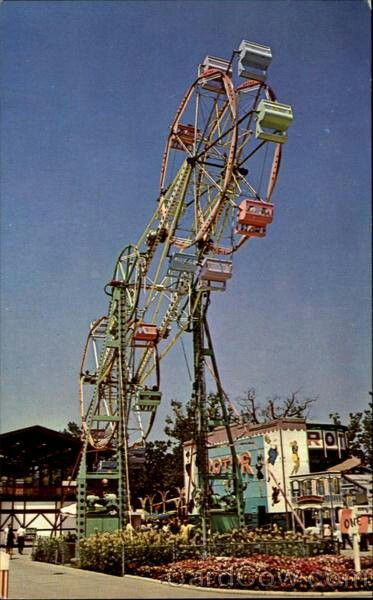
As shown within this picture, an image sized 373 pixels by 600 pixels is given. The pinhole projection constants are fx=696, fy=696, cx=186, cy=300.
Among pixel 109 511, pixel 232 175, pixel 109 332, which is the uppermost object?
pixel 232 175

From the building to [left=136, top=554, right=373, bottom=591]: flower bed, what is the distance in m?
Answer: 6.98

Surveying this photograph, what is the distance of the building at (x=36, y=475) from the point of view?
20.0 m

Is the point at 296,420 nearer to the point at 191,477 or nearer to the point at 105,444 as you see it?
the point at 191,477

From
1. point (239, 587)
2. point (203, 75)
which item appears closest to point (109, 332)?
point (203, 75)

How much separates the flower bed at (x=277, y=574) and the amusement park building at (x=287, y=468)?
1080 mm

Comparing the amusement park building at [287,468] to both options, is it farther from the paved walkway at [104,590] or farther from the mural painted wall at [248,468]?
the paved walkway at [104,590]

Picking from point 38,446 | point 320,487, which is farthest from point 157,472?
point 320,487

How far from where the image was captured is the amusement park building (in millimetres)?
12453

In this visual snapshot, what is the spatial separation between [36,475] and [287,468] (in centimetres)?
1212

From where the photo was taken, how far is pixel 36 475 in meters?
23.3

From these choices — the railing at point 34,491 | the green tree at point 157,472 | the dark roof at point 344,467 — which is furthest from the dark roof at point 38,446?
the dark roof at point 344,467

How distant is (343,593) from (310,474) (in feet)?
9.64

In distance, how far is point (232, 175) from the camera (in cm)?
1656

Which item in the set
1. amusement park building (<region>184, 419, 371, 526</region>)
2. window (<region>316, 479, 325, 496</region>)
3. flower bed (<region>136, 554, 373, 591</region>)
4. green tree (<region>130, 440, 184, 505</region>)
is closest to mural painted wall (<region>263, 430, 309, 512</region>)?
amusement park building (<region>184, 419, 371, 526</region>)
